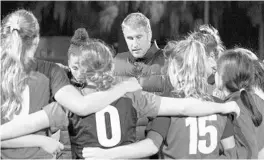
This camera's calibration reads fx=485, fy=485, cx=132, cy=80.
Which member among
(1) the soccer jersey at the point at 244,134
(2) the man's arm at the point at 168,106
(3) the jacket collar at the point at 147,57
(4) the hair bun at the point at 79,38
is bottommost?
(1) the soccer jersey at the point at 244,134

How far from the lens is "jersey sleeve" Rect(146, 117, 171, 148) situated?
2332 mm

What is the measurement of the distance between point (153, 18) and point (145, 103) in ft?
14.7

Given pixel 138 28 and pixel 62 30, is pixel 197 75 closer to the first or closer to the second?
pixel 138 28

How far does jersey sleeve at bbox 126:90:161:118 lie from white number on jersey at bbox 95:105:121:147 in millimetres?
114

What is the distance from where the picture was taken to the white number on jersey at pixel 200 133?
2.36m

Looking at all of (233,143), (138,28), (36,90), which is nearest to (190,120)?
(233,143)

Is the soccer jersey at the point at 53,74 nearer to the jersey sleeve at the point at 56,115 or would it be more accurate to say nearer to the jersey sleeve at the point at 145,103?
the jersey sleeve at the point at 56,115

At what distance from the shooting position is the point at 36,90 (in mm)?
2307

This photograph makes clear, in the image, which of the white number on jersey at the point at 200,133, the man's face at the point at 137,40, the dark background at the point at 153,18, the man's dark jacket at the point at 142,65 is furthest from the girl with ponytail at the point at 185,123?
the dark background at the point at 153,18

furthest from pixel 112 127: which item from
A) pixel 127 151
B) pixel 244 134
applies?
pixel 244 134

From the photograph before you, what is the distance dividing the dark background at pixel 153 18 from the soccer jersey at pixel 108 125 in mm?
4272

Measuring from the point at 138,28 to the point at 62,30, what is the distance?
133 inches

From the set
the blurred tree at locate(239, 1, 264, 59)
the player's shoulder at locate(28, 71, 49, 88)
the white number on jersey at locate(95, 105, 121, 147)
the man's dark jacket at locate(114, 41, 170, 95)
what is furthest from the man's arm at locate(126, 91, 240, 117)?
the blurred tree at locate(239, 1, 264, 59)

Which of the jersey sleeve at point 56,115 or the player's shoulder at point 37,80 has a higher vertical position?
the player's shoulder at point 37,80
